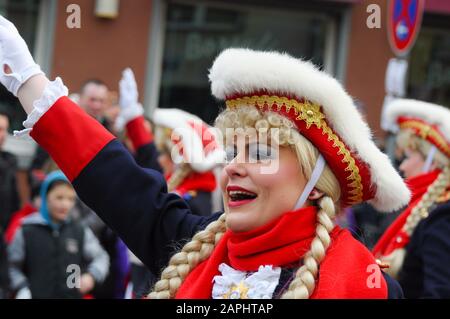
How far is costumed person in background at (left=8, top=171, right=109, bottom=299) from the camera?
17.1 ft

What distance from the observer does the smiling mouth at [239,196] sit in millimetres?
2736

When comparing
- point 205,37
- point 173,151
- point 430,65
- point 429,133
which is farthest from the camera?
point 430,65

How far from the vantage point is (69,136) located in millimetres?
2750

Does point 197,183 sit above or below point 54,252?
above

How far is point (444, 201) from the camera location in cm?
509

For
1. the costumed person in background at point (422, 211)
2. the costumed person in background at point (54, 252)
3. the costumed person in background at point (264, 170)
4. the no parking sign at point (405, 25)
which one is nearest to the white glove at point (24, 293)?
the costumed person in background at point (54, 252)

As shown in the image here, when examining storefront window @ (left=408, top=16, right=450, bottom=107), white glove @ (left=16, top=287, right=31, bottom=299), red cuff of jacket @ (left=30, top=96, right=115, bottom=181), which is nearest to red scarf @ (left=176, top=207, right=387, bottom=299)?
red cuff of jacket @ (left=30, top=96, right=115, bottom=181)

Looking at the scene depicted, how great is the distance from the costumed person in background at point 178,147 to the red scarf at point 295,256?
2727 millimetres

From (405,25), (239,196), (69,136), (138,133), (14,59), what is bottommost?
(138,133)

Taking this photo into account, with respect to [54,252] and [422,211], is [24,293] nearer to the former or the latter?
[54,252]

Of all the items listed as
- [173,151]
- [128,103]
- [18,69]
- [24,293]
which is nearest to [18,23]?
[173,151]

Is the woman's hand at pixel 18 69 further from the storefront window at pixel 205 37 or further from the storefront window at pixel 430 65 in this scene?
the storefront window at pixel 430 65

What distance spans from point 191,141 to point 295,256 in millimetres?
3683
